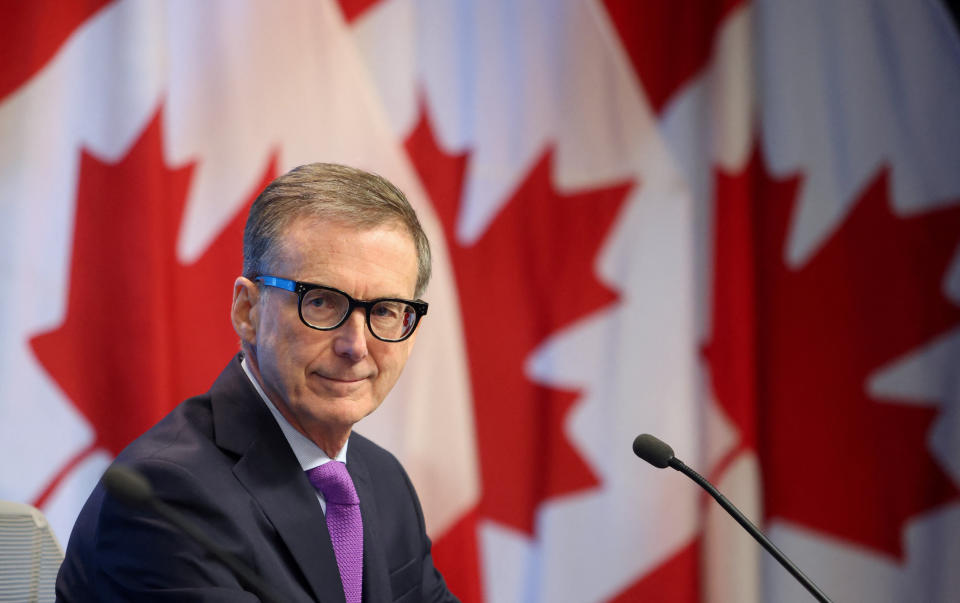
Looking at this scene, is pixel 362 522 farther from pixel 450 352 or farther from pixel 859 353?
pixel 859 353

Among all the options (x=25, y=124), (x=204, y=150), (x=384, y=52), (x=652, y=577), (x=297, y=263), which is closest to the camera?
(x=297, y=263)

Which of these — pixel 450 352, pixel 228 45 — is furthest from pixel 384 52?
pixel 450 352

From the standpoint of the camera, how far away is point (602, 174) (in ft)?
8.95

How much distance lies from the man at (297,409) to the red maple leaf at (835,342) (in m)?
1.43

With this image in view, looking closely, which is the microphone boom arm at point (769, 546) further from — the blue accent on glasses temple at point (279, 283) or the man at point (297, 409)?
the blue accent on glasses temple at point (279, 283)

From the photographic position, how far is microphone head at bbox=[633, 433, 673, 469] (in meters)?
1.44

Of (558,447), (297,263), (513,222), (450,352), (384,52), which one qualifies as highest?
(384,52)

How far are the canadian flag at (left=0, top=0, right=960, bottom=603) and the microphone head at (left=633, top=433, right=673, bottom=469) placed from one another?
106cm

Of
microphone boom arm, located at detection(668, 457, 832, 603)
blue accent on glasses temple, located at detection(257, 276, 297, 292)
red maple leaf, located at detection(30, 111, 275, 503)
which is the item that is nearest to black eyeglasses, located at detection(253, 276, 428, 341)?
blue accent on glasses temple, located at detection(257, 276, 297, 292)

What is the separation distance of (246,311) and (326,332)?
157mm

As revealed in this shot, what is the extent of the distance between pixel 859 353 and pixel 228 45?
1.97 meters

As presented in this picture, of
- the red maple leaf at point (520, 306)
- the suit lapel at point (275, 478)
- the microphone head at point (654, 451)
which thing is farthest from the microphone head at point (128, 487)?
the red maple leaf at point (520, 306)

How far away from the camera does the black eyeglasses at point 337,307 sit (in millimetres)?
1433

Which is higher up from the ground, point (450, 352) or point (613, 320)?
point (450, 352)
